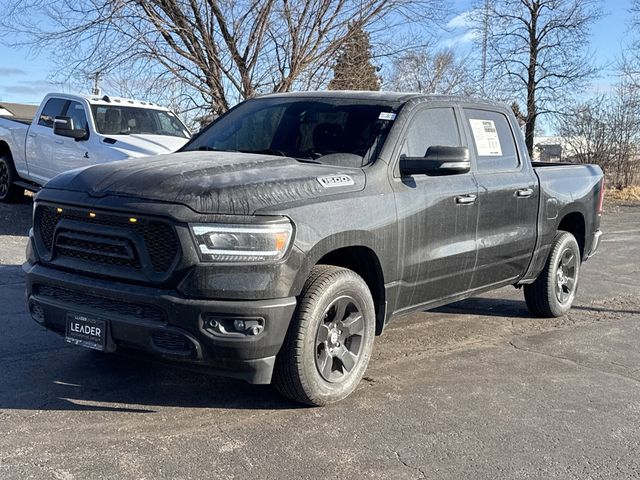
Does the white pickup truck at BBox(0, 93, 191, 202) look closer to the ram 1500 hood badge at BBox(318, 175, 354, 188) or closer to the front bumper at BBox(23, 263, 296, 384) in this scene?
the ram 1500 hood badge at BBox(318, 175, 354, 188)

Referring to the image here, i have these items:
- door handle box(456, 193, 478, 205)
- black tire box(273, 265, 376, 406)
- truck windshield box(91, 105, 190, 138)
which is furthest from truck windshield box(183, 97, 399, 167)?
truck windshield box(91, 105, 190, 138)

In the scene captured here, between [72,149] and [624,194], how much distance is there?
20.4 m

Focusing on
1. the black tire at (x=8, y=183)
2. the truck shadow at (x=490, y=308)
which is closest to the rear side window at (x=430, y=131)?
the truck shadow at (x=490, y=308)

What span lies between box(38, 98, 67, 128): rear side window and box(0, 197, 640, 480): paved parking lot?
19.2 ft

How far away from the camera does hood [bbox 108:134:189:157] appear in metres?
9.45

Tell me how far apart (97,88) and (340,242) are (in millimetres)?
12767

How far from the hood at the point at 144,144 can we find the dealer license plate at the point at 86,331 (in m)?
5.48

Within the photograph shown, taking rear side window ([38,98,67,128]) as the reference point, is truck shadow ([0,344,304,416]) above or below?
below

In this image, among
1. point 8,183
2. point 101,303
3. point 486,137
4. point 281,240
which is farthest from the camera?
point 8,183

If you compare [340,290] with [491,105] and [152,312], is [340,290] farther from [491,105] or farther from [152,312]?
[491,105]

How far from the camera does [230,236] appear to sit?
12.3 ft

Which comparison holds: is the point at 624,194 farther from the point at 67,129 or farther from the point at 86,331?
the point at 86,331

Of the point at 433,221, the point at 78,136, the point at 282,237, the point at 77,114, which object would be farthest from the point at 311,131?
the point at 77,114

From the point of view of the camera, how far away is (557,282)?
694 centimetres
